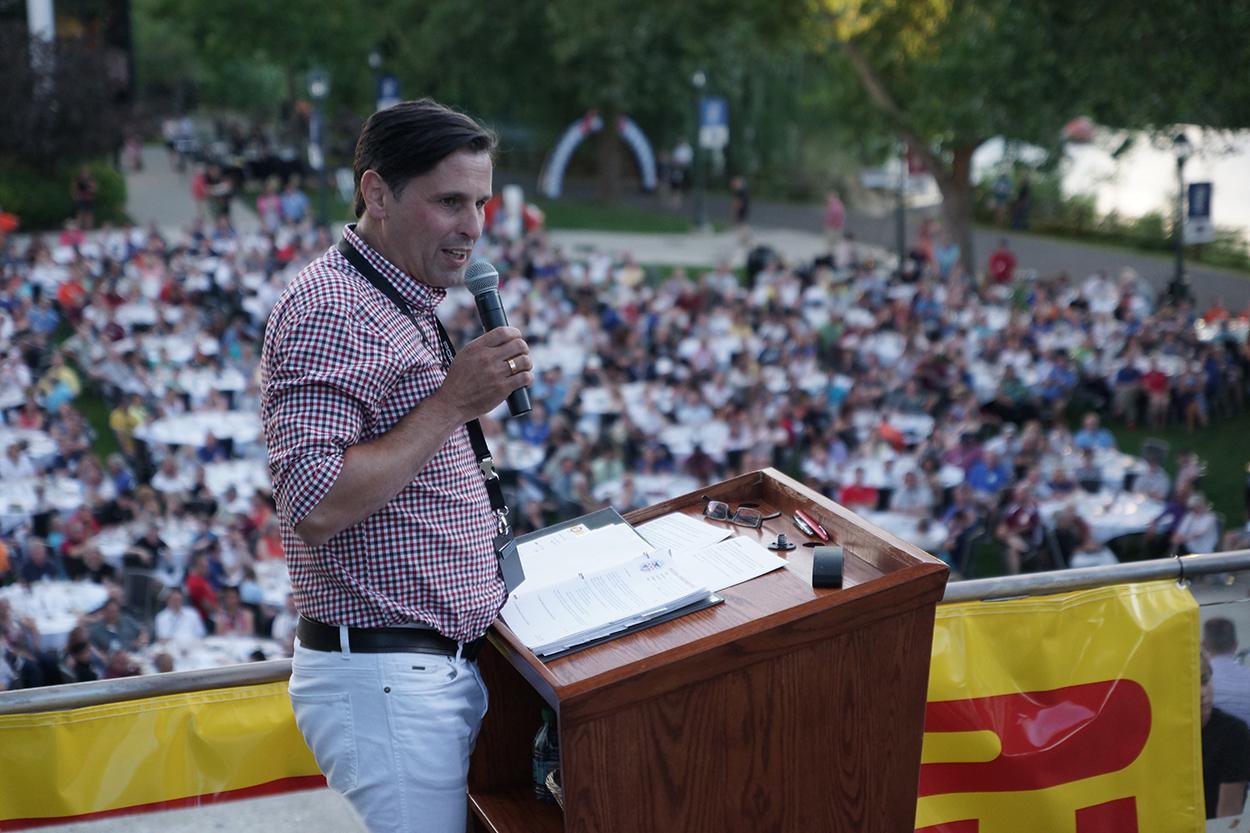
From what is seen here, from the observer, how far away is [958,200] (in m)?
24.8

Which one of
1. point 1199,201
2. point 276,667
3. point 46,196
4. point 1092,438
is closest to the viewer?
point 276,667

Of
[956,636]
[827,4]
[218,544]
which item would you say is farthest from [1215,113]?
[956,636]

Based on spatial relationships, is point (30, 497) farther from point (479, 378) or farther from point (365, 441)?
point (479, 378)

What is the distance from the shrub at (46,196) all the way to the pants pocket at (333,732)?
91.8ft

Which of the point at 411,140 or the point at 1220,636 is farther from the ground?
the point at 411,140

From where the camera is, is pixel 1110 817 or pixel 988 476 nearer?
pixel 1110 817

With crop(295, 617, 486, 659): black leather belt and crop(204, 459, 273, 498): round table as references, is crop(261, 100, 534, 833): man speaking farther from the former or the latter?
crop(204, 459, 273, 498): round table

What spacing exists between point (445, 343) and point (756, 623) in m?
0.75

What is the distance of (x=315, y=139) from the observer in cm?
2741

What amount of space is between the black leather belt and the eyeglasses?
2.30 ft

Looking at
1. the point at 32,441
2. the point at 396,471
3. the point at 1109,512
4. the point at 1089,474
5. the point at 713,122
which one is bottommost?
the point at 1109,512

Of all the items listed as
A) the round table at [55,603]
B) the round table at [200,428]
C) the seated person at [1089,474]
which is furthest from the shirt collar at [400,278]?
the round table at [200,428]

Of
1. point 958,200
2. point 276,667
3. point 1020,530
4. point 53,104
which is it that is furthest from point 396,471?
point 53,104

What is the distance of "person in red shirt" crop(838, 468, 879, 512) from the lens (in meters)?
13.2
